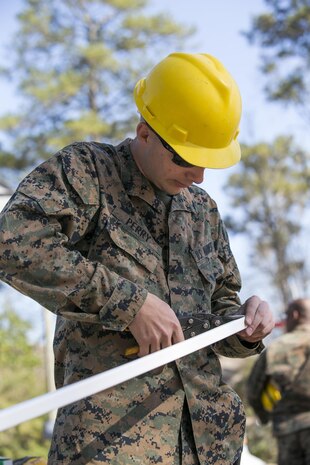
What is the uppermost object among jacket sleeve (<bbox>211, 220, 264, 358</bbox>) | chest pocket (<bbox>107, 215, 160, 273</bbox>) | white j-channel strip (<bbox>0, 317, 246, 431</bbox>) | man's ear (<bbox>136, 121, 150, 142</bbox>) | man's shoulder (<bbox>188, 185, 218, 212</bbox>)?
man's ear (<bbox>136, 121, 150, 142</bbox>)

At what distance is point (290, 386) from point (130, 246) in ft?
20.3

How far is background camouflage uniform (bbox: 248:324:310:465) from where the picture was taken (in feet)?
28.7

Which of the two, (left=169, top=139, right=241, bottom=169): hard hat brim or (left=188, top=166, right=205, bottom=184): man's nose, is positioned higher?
(left=169, top=139, right=241, bottom=169): hard hat brim

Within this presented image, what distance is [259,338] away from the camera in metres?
3.20

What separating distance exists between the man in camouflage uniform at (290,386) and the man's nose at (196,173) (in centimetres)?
598

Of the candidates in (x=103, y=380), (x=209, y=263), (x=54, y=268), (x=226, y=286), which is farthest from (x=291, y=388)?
(x=103, y=380)

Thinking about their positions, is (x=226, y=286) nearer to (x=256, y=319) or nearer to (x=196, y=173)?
(x=256, y=319)

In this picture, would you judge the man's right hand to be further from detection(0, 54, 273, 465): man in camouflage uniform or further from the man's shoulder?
the man's shoulder

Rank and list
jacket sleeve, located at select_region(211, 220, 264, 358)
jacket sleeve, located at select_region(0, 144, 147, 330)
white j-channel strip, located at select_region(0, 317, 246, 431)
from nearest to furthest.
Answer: white j-channel strip, located at select_region(0, 317, 246, 431) → jacket sleeve, located at select_region(0, 144, 147, 330) → jacket sleeve, located at select_region(211, 220, 264, 358)

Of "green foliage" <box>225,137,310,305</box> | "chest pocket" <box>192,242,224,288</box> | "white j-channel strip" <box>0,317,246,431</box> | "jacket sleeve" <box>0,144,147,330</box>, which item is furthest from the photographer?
"green foliage" <box>225,137,310,305</box>

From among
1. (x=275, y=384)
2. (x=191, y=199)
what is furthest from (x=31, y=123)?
(x=191, y=199)

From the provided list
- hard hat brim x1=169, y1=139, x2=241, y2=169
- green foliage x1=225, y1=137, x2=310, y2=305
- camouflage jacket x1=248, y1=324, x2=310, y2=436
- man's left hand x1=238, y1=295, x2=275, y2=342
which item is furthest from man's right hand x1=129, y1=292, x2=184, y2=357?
green foliage x1=225, y1=137, x2=310, y2=305

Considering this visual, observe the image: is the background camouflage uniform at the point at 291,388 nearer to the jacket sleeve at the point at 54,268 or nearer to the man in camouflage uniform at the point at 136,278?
the man in camouflage uniform at the point at 136,278

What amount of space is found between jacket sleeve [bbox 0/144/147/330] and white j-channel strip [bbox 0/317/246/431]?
0.58ft
